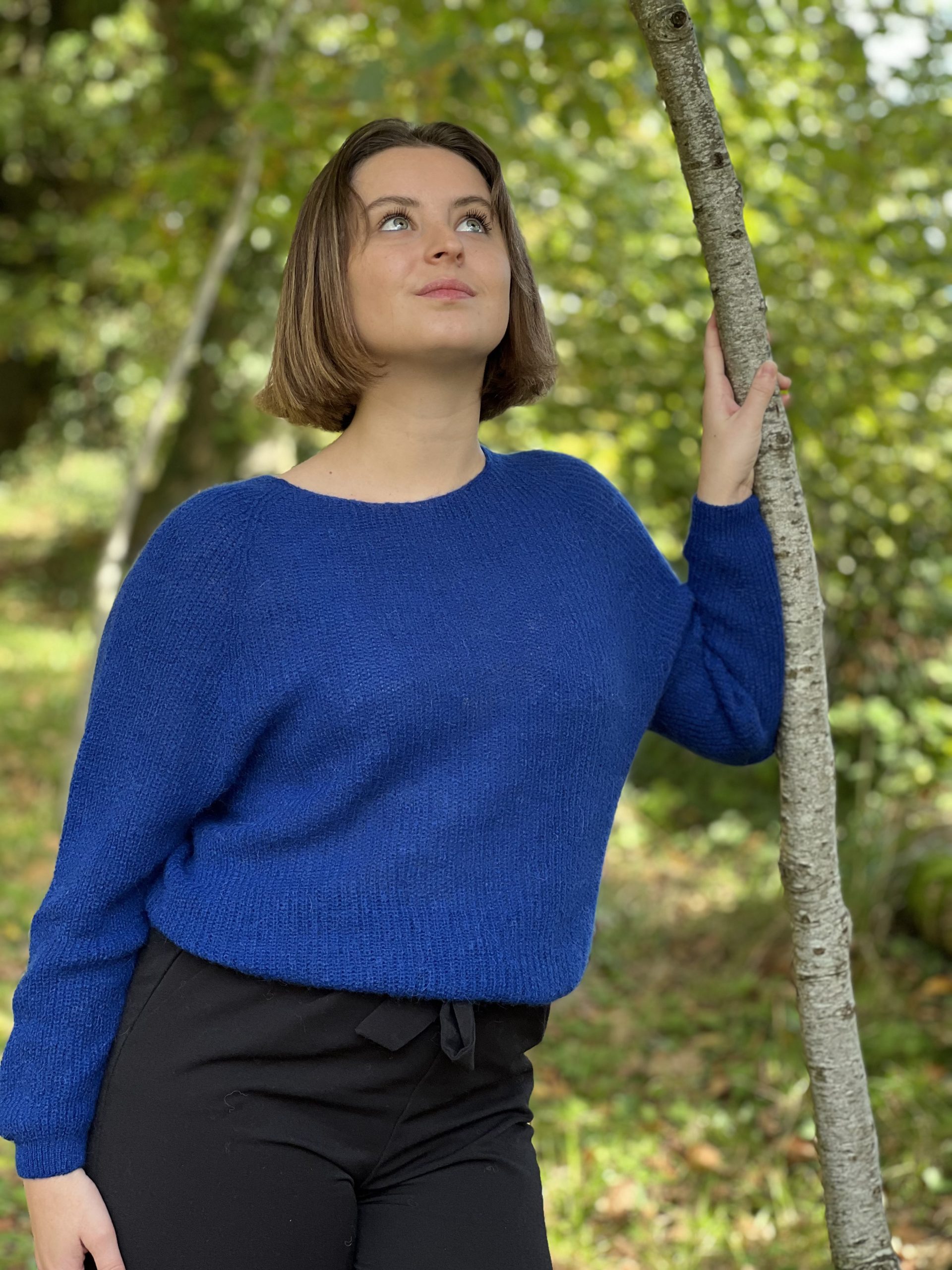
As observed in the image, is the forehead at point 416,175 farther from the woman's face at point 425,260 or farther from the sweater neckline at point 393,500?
the sweater neckline at point 393,500

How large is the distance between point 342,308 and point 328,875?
2.56 feet

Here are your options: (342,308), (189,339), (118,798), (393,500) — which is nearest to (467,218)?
(342,308)

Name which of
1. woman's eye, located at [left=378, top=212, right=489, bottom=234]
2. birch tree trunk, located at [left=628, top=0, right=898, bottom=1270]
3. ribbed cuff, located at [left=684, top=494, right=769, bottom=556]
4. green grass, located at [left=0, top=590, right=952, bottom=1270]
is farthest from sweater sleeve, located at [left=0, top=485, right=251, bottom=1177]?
green grass, located at [left=0, top=590, right=952, bottom=1270]

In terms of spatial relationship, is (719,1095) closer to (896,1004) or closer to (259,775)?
(896,1004)

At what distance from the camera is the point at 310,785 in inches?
62.9

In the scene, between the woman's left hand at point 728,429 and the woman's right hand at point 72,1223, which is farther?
the woman's left hand at point 728,429

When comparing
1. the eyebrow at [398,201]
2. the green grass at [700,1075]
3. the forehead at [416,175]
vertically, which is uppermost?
the forehead at [416,175]

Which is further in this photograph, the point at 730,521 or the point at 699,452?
the point at 699,452

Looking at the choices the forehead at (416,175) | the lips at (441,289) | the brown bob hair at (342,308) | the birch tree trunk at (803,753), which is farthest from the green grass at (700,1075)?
the forehead at (416,175)

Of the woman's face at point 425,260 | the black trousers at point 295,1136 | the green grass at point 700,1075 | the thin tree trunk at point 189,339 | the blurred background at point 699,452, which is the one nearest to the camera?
the black trousers at point 295,1136

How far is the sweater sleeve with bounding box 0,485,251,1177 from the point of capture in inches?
62.2

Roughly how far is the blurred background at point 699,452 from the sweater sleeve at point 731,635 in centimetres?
123

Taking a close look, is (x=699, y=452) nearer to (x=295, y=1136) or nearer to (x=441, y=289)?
(x=441, y=289)

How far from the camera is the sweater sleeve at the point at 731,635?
1791 mm
